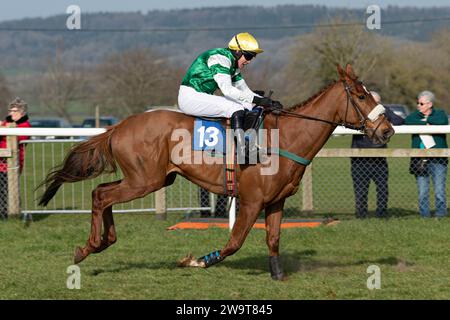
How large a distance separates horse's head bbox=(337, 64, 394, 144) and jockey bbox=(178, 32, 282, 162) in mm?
614

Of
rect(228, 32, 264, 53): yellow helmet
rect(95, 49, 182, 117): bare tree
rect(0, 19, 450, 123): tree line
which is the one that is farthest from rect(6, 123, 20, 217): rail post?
rect(95, 49, 182, 117): bare tree

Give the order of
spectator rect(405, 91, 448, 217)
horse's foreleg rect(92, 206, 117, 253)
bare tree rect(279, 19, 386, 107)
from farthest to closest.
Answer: bare tree rect(279, 19, 386, 107), spectator rect(405, 91, 448, 217), horse's foreleg rect(92, 206, 117, 253)

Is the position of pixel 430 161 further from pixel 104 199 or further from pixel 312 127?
pixel 104 199

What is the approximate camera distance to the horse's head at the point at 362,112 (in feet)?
23.1

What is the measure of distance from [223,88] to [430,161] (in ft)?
15.4

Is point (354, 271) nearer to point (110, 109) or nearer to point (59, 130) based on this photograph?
point (59, 130)

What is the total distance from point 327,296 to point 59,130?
5519mm

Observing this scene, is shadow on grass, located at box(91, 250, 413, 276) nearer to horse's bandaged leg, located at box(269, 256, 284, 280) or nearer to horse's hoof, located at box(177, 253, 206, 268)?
horse's hoof, located at box(177, 253, 206, 268)

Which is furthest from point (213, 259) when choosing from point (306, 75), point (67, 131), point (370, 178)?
point (306, 75)

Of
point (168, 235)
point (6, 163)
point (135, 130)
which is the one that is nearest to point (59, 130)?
point (6, 163)

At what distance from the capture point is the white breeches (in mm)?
7141

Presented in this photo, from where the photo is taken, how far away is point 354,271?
7.54 metres

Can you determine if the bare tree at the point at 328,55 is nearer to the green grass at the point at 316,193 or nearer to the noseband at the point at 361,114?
the green grass at the point at 316,193

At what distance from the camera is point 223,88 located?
6.99 metres
